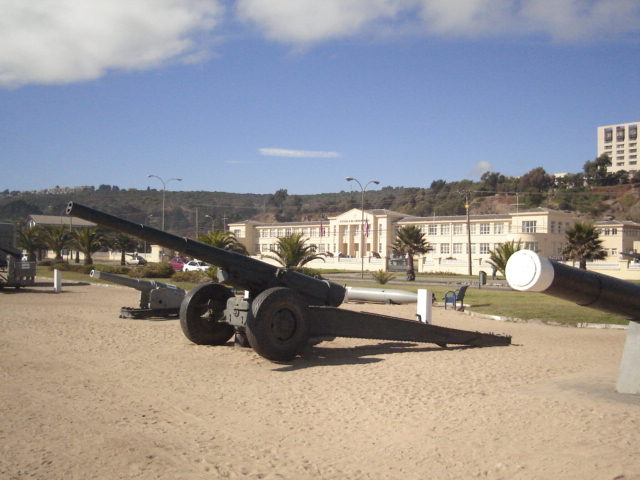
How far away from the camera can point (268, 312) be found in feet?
29.3

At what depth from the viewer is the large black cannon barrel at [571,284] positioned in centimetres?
543

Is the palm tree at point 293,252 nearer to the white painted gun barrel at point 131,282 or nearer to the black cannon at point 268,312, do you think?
the white painted gun barrel at point 131,282

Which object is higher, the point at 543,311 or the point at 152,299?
the point at 152,299

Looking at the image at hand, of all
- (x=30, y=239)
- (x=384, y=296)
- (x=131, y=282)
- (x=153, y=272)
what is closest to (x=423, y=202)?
(x=30, y=239)

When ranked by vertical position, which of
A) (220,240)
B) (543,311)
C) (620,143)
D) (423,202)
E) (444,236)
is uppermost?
(620,143)

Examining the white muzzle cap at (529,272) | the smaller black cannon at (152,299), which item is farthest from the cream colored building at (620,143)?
the white muzzle cap at (529,272)

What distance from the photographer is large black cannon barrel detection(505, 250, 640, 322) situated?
543 centimetres

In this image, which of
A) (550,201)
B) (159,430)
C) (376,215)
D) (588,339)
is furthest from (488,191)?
(159,430)

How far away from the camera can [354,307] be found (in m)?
19.1

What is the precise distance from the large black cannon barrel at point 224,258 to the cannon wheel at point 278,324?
589mm

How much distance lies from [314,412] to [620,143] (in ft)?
552

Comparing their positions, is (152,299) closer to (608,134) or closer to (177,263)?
(177,263)

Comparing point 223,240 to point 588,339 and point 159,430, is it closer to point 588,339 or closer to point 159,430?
point 588,339

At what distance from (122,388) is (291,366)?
2576 millimetres
